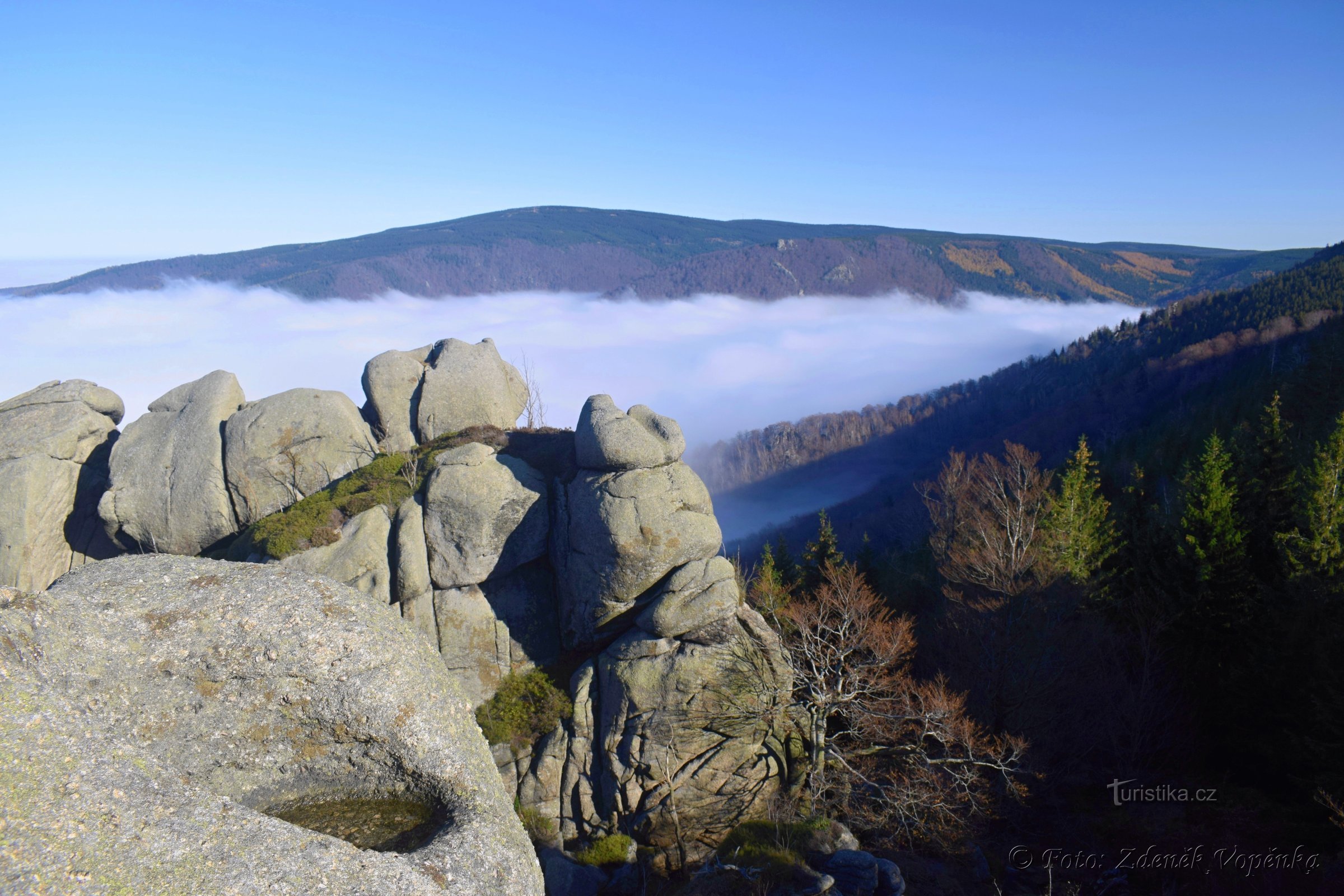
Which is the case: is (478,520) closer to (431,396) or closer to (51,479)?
(431,396)

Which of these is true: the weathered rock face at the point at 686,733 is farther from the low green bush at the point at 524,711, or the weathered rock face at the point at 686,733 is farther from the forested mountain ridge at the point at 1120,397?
the forested mountain ridge at the point at 1120,397

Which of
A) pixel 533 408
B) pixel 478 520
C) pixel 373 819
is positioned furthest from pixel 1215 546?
pixel 533 408

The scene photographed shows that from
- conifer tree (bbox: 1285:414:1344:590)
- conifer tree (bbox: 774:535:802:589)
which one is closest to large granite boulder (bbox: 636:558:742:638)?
conifer tree (bbox: 774:535:802:589)

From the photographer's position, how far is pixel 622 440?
24.8m

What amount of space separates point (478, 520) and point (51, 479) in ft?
61.7

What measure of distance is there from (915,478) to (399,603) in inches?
4204

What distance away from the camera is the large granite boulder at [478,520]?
25.1m

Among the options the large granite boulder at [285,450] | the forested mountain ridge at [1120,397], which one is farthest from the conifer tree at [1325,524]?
the large granite boulder at [285,450]

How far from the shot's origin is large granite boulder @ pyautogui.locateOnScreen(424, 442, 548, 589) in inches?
989

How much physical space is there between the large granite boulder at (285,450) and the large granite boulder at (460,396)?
10.9 feet

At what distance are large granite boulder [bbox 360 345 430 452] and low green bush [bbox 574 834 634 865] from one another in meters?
18.6

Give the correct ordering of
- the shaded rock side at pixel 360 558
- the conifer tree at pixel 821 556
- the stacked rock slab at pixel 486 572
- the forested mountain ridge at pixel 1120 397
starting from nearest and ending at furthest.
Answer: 1. the shaded rock side at pixel 360 558
2. the stacked rock slab at pixel 486 572
3. the conifer tree at pixel 821 556
4. the forested mountain ridge at pixel 1120 397

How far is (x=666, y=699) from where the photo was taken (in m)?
22.2

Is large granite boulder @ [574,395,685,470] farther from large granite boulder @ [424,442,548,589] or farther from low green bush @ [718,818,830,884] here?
low green bush @ [718,818,830,884]
